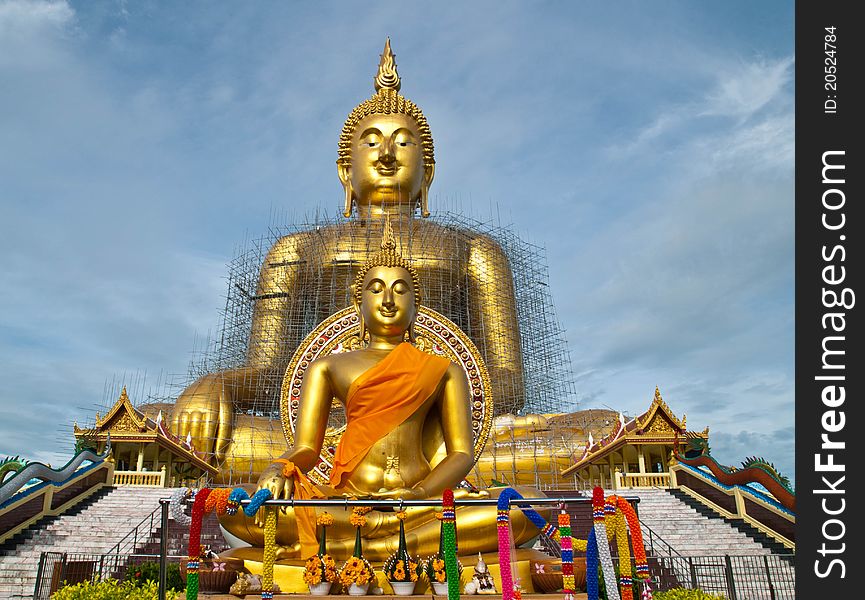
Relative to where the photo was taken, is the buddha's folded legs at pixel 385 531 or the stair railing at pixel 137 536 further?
the stair railing at pixel 137 536

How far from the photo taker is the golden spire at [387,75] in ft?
45.9

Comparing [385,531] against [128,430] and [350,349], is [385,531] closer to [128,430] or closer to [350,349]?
[350,349]

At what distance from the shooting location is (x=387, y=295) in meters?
6.55

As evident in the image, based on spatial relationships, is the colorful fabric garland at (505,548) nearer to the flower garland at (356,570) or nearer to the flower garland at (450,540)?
the flower garland at (450,540)

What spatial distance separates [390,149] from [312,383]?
7.06 m

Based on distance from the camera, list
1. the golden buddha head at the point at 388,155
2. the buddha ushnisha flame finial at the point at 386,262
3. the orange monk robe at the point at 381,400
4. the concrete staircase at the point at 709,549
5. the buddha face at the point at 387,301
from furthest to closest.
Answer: the golden buddha head at the point at 388,155 → the concrete staircase at the point at 709,549 → the buddha ushnisha flame finial at the point at 386,262 → the buddha face at the point at 387,301 → the orange monk robe at the point at 381,400

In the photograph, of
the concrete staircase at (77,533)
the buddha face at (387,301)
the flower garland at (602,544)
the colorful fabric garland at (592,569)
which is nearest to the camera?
the flower garland at (602,544)

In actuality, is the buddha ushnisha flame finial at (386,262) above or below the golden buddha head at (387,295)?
above

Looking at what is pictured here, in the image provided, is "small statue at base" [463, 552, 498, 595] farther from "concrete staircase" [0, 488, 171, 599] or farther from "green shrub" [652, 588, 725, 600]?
"concrete staircase" [0, 488, 171, 599]

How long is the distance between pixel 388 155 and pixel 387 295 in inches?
252

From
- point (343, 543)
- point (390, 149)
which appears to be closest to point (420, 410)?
point (343, 543)

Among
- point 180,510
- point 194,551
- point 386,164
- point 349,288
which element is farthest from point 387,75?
point 194,551

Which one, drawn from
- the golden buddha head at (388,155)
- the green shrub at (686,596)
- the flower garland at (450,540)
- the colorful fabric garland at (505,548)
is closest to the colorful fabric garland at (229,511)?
the flower garland at (450,540)
